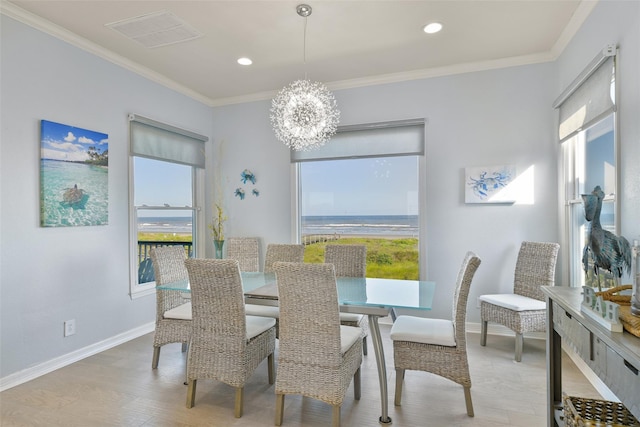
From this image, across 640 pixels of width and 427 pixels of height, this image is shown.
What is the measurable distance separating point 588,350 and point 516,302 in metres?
1.87

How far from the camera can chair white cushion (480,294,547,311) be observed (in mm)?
2992

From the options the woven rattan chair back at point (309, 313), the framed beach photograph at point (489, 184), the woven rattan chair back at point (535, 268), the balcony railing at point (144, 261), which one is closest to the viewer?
the woven rattan chair back at point (309, 313)

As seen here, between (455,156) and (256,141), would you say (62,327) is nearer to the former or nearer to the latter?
(256,141)

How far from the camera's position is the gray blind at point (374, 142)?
394 cm

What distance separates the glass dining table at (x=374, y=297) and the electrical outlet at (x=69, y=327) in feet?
3.13

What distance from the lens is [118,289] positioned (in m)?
3.50

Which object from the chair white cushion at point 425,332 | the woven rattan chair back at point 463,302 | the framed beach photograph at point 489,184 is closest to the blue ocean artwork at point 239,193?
the framed beach photograph at point 489,184

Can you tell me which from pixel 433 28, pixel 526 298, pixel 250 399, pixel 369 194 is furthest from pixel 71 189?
pixel 526 298

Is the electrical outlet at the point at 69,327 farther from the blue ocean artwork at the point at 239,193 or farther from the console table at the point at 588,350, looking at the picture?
the console table at the point at 588,350

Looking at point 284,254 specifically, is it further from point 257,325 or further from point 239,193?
point 239,193

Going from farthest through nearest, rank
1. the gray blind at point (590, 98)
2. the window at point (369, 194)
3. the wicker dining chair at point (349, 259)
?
the window at point (369, 194)
the wicker dining chair at point (349, 259)
the gray blind at point (590, 98)

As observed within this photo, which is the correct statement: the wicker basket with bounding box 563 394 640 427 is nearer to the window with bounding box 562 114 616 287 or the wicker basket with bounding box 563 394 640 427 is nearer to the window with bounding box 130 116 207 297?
the window with bounding box 562 114 616 287

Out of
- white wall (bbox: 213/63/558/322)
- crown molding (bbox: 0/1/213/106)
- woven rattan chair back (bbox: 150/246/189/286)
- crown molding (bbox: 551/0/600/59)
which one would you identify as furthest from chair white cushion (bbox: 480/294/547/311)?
crown molding (bbox: 0/1/213/106)

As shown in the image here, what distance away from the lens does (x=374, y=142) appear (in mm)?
4090
